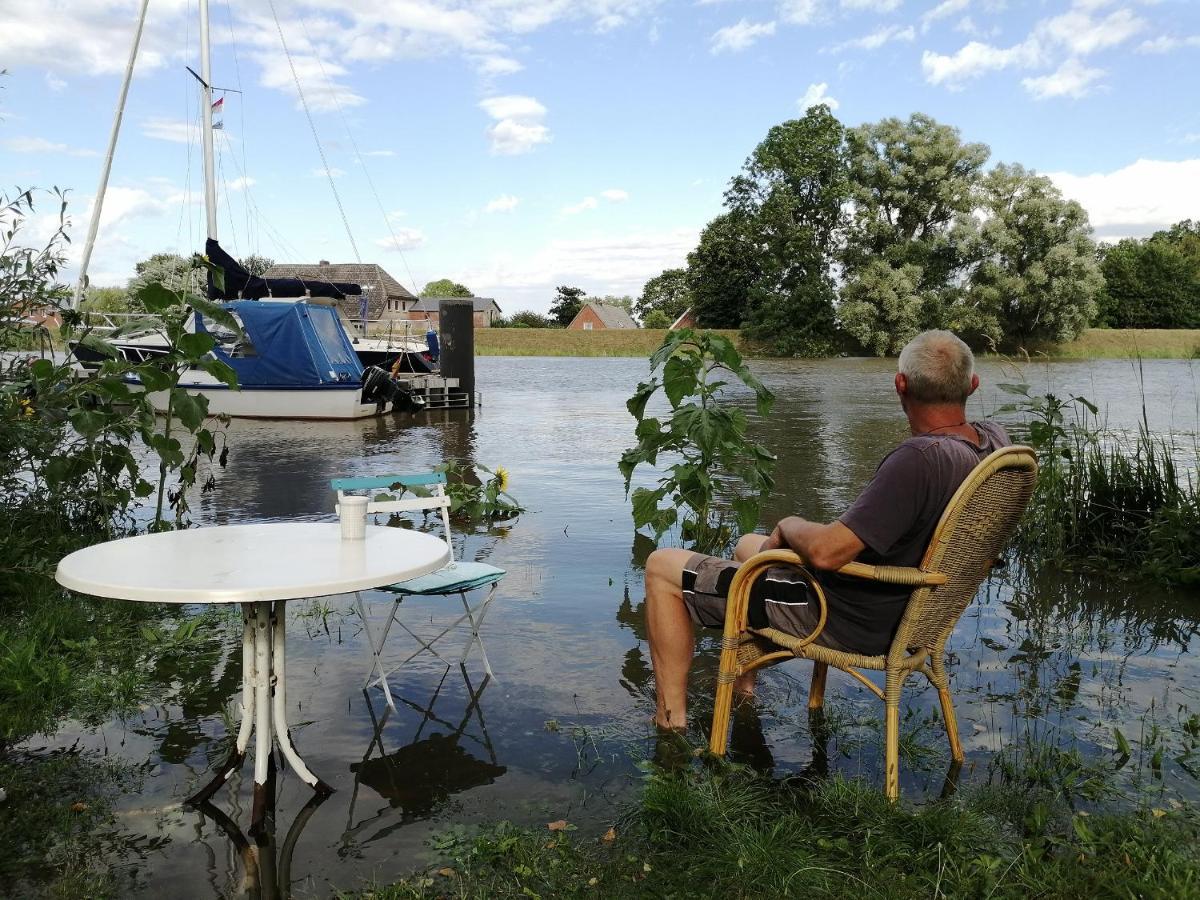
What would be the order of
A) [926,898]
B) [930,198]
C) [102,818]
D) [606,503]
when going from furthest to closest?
[930,198], [606,503], [102,818], [926,898]

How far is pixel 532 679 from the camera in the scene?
4316 millimetres

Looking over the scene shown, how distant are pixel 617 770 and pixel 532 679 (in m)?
1.02

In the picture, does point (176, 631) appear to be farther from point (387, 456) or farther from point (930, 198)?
point (930, 198)

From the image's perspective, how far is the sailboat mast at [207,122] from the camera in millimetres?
21875

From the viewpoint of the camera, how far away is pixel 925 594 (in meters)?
2.99

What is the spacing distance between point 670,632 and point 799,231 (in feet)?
183

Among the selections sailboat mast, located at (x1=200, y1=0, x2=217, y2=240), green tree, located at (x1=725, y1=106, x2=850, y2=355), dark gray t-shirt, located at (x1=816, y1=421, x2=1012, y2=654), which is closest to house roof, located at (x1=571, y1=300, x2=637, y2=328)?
green tree, located at (x1=725, y1=106, x2=850, y2=355)

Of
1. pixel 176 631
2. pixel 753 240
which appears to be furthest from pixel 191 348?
pixel 753 240

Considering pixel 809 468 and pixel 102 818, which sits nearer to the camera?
pixel 102 818

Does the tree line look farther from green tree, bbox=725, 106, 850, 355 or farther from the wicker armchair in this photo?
the wicker armchair

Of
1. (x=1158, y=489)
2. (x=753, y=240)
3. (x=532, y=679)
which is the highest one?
(x=753, y=240)

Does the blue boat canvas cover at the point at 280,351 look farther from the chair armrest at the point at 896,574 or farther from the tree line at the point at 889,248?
the tree line at the point at 889,248

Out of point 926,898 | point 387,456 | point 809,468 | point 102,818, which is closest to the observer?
point 926,898

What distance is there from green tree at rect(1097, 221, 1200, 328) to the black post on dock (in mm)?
60314
